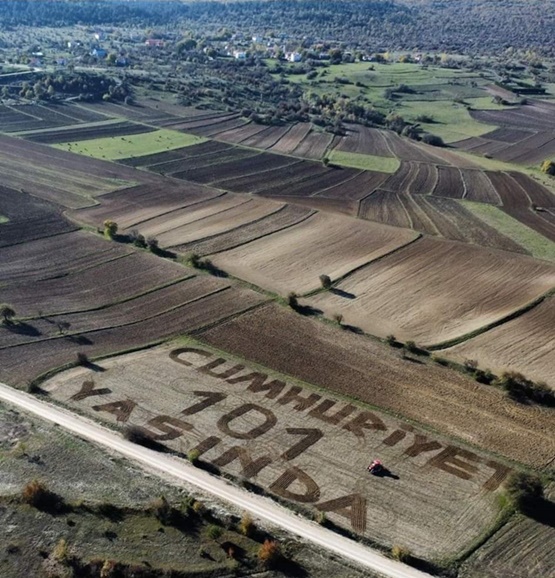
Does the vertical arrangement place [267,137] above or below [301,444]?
above

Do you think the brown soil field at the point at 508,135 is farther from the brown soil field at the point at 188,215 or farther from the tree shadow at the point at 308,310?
the tree shadow at the point at 308,310

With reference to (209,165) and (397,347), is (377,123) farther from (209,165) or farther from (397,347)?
(397,347)

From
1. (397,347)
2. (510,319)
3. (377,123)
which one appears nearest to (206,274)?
(397,347)

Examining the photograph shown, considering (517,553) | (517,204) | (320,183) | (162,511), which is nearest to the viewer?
(517,553)

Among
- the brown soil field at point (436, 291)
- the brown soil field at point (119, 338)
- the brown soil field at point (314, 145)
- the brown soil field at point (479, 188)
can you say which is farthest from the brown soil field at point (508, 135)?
the brown soil field at point (119, 338)

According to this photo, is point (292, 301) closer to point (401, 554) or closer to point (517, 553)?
point (401, 554)

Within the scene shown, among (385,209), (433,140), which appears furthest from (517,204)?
(433,140)
